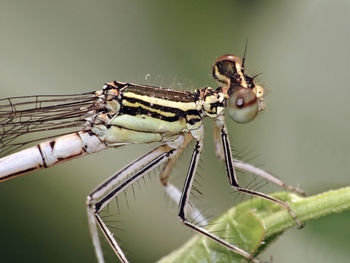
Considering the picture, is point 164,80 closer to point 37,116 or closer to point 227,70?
point 227,70

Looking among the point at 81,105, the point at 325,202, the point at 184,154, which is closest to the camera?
the point at 325,202

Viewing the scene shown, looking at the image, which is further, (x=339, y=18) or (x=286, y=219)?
(x=339, y=18)

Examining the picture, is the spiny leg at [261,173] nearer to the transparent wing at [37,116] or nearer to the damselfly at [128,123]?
the damselfly at [128,123]

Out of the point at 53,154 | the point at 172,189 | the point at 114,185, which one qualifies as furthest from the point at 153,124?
the point at 172,189

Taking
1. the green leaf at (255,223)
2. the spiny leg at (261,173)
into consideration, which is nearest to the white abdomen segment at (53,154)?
the spiny leg at (261,173)

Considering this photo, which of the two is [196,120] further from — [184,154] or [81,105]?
[81,105]

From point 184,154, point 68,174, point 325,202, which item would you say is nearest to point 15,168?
point 68,174

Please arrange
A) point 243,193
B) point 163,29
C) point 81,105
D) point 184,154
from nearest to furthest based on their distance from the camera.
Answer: point 243,193, point 81,105, point 184,154, point 163,29
